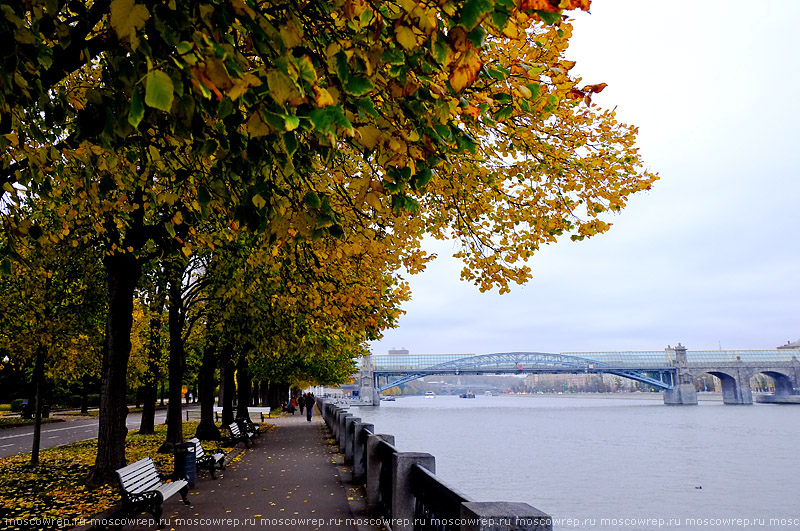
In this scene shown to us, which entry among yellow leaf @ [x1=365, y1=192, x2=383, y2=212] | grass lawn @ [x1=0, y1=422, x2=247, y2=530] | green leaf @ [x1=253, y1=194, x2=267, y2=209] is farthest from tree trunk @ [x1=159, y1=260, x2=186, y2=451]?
yellow leaf @ [x1=365, y1=192, x2=383, y2=212]

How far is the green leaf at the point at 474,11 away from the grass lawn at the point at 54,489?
326 inches

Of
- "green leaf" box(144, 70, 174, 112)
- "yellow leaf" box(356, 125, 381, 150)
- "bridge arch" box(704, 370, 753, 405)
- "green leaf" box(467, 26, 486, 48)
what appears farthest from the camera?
"bridge arch" box(704, 370, 753, 405)

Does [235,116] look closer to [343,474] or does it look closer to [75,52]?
[75,52]

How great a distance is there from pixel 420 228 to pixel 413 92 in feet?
18.2

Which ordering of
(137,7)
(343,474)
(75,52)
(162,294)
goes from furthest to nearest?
(162,294), (343,474), (75,52), (137,7)

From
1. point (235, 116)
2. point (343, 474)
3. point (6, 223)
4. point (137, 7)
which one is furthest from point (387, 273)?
point (137, 7)

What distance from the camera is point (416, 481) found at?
6.77 m

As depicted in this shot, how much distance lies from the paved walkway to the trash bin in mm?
311

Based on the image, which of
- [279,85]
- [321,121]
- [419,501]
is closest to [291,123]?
[321,121]

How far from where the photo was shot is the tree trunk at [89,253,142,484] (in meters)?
10.7

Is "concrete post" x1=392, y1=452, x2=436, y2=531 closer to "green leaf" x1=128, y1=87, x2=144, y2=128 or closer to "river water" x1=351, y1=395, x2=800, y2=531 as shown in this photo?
"green leaf" x1=128, y1=87, x2=144, y2=128

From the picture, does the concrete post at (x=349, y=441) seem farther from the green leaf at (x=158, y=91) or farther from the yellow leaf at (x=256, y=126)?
the green leaf at (x=158, y=91)

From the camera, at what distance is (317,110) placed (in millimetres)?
2734

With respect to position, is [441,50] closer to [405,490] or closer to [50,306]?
[405,490]
